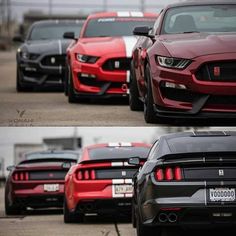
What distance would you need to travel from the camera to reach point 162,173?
9.80 m

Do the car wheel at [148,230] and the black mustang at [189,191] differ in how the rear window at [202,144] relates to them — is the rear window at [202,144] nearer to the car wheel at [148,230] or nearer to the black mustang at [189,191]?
the black mustang at [189,191]

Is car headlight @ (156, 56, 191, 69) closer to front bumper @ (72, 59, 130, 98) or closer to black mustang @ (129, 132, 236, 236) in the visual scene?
black mustang @ (129, 132, 236, 236)

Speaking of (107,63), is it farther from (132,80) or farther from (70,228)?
(70,228)

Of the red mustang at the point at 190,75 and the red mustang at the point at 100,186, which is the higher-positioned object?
the red mustang at the point at 190,75

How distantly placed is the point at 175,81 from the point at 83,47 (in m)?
4.59

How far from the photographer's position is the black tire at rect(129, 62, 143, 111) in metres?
14.6

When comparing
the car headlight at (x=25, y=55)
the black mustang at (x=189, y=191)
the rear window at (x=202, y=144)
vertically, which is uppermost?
the rear window at (x=202, y=144)

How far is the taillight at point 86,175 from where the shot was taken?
12914 mm

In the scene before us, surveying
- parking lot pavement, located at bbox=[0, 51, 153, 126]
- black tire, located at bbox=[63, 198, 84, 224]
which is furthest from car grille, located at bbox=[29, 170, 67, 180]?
black tire, located at bbox=[63, 198, 84, 224]

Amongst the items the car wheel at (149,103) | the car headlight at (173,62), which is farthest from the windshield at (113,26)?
the car headlight at (173,62)

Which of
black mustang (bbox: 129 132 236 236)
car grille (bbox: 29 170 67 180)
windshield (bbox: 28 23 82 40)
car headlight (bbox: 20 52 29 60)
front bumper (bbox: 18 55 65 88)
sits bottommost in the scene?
car grille (bbox: 29 170 67 180)

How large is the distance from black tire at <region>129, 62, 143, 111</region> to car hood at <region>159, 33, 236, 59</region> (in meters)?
1.86

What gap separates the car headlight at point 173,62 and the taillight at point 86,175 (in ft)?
5.54

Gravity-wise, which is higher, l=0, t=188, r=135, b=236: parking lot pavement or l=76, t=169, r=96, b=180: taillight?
l=76, t=169, r=96, b=180: taillight
